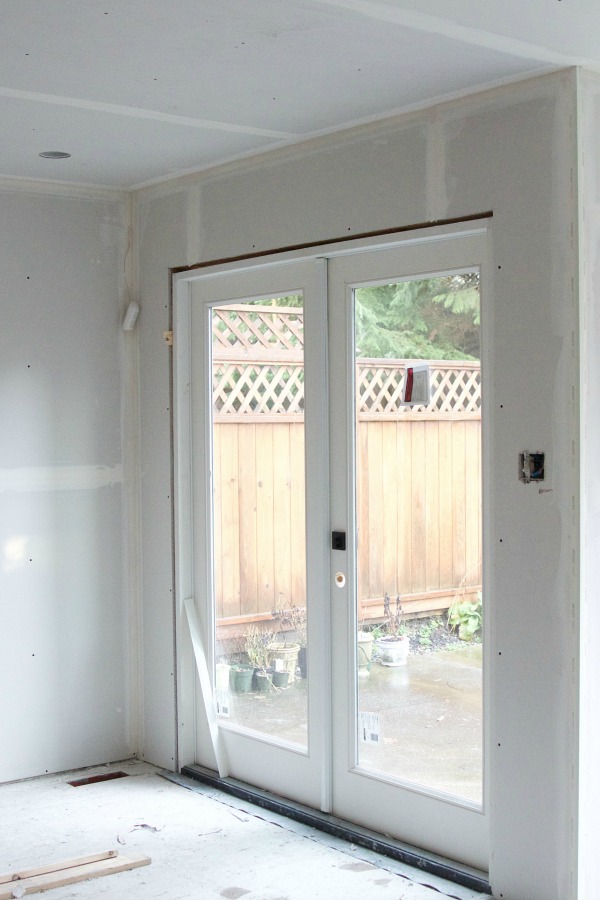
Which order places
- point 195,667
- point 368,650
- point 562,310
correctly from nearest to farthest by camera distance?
1. point 562,310
2. point 368,650
3. point 195,667

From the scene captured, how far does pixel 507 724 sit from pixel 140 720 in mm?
2225

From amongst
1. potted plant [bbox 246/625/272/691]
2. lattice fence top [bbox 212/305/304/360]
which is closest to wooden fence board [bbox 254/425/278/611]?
potted plant [bbox 246/625/272/691]

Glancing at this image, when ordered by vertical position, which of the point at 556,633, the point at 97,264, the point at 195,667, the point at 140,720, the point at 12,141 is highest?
the point at 12,141

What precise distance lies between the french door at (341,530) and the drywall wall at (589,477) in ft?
1.37

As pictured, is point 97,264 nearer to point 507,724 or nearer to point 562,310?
point 562,310

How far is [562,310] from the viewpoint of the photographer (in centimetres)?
312

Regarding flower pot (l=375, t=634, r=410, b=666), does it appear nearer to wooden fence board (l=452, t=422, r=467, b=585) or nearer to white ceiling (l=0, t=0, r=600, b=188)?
wooden fence board (l=452, t=422, r=467, b=585)

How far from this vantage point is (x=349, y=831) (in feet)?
12.6

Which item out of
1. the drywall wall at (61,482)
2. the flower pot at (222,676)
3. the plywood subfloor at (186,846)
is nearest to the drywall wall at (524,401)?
the plywood subfloor at (186,846)

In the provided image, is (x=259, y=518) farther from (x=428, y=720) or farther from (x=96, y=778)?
(x=96, y=778)

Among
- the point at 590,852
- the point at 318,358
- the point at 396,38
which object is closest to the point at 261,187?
the point at 318,358

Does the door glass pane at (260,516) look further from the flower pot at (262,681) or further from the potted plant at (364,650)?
the potted plant at (364,650)

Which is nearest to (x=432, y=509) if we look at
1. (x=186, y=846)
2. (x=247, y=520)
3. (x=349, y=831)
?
(x=247, y=520)

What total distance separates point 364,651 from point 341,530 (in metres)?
0.47
